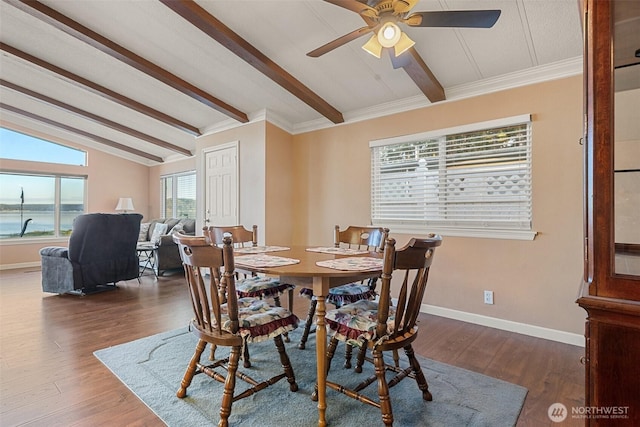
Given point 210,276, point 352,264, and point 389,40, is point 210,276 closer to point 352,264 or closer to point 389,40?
point 352,264

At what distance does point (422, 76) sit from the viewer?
9.28ft

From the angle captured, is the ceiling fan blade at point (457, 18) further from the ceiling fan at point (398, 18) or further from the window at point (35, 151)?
the window at point (35, 151)

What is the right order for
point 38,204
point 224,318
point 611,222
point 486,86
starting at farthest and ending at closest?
point 38,204 < point 486,86 < point 224,318 < point 611,222

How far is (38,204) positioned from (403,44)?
25.7ft

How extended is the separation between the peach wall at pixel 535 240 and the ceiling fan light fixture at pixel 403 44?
4.66 feet

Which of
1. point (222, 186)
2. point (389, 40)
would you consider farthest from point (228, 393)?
point (222, 186)

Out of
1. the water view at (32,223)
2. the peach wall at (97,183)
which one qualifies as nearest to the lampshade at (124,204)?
the peach wall at (97,183)

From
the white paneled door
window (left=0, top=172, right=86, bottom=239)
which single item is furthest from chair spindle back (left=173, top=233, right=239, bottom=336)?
window (left=0, top=172, right=86, bottom=239)

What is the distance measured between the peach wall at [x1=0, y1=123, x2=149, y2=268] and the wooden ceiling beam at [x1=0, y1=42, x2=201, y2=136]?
345 cm

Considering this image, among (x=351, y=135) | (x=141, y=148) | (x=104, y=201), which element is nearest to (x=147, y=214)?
(x=104, y=201)

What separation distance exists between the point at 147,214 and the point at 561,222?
8.39 meters

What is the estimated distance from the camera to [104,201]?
7.30 m

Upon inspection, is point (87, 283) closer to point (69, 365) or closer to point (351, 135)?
point (69, 365)

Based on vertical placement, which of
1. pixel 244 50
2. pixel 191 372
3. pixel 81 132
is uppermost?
pixel 81 132
